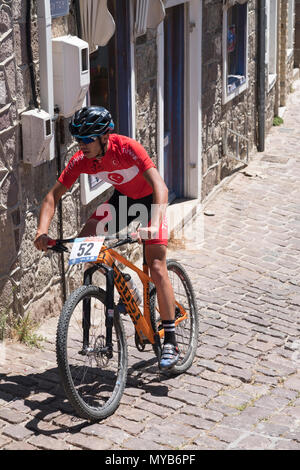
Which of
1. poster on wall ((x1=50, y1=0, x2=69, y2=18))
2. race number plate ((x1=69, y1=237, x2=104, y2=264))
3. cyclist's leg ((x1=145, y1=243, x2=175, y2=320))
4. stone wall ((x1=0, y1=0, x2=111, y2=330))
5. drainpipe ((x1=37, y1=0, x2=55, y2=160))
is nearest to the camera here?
race number plate ((x1=69, y1=237, x2=104, y2=264))

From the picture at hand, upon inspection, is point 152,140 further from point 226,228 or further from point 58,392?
point 58,392

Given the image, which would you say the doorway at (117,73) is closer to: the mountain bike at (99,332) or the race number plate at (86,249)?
the mountain bike at (99,332)

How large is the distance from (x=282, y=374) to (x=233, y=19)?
748 cm

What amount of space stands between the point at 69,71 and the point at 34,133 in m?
0.69

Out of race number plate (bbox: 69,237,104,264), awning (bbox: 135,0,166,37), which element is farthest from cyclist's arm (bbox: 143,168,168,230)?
awning (bbox: 135,0,166,37)

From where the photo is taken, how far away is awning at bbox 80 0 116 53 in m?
7.12

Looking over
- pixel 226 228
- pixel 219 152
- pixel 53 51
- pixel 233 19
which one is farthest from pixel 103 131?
pixel 233 19

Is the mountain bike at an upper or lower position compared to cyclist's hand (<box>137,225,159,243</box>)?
lower

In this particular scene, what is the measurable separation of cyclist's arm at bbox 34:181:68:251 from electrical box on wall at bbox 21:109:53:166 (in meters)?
0.89

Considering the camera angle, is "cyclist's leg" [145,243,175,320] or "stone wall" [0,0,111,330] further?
"stone wall" [0,0,111,330]

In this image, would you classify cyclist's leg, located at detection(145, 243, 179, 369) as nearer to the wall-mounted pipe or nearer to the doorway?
the wall-mounted pipe

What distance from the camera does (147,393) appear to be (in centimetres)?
571

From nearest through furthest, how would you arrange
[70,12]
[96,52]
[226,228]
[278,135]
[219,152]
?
[70,12] < [96,52] < [226,228] < [219,152] < [278,135]

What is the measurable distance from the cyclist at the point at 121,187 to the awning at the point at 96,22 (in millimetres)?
1951
